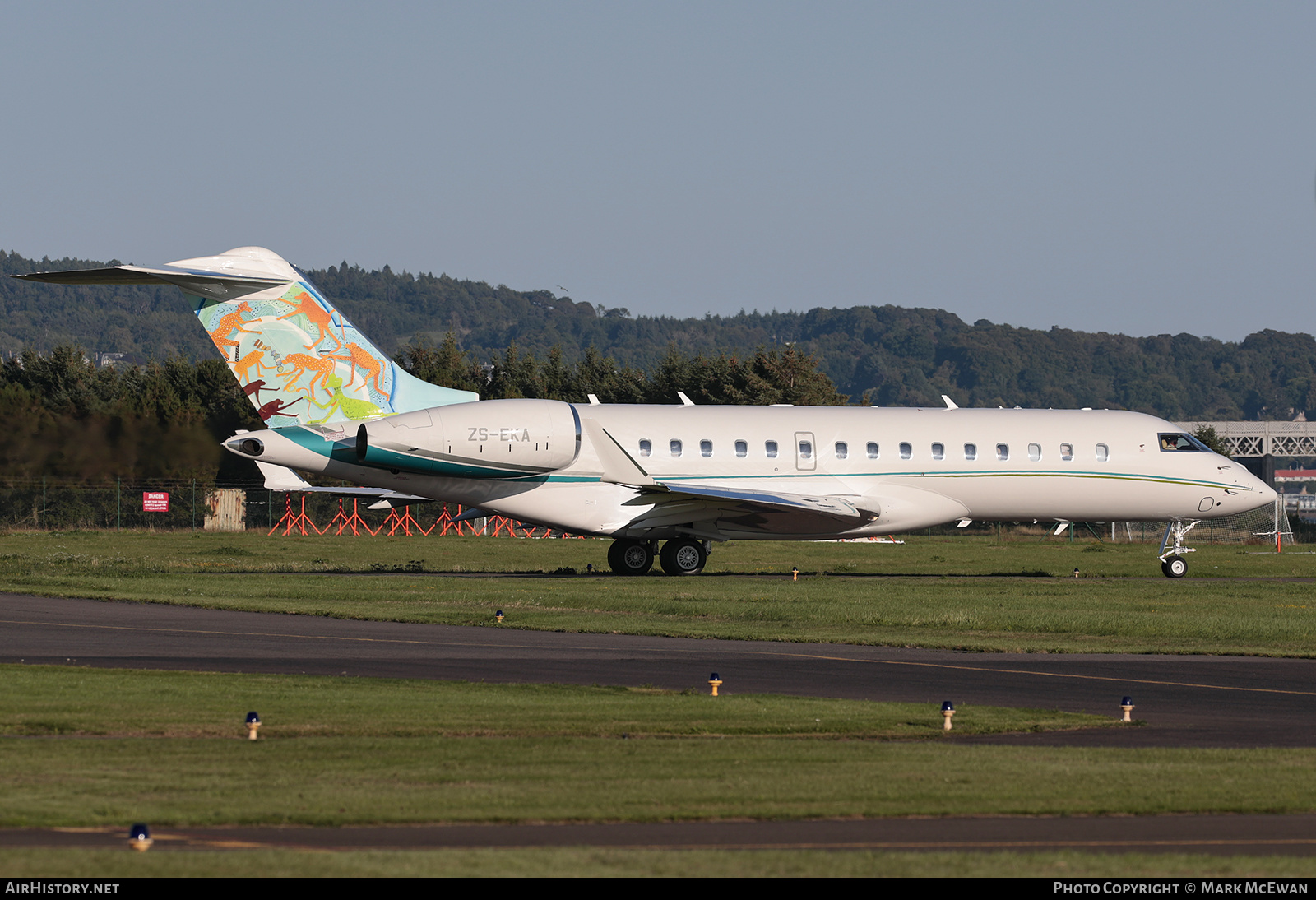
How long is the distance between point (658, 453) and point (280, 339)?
28.4 feet

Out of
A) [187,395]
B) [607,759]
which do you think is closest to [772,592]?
[607,759]

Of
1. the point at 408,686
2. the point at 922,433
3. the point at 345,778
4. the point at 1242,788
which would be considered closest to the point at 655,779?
the point at 345,778

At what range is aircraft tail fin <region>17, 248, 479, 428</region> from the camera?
32094 millimetres

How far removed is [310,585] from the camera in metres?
29.4

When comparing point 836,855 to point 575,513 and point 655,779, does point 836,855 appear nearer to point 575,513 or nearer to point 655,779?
point 655,779

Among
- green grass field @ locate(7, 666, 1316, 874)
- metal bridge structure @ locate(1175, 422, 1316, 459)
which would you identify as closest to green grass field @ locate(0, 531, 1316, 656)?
green grass field @ locate(7, 666, 1316, 874)

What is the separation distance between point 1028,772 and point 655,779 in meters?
2.81

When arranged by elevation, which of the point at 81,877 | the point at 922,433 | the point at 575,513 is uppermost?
the point at 922,433

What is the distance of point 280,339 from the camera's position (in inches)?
1276

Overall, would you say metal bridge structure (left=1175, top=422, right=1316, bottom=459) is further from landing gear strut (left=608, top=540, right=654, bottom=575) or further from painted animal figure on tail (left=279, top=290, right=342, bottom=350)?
painted animal figure on tail (left=279, top=290, right=342, bottom=350)

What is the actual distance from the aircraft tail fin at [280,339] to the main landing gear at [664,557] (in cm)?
633

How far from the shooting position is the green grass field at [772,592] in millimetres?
22875

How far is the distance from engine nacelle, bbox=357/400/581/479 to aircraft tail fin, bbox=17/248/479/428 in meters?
1.25

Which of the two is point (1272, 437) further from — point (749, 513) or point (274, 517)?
point (749, 513)
